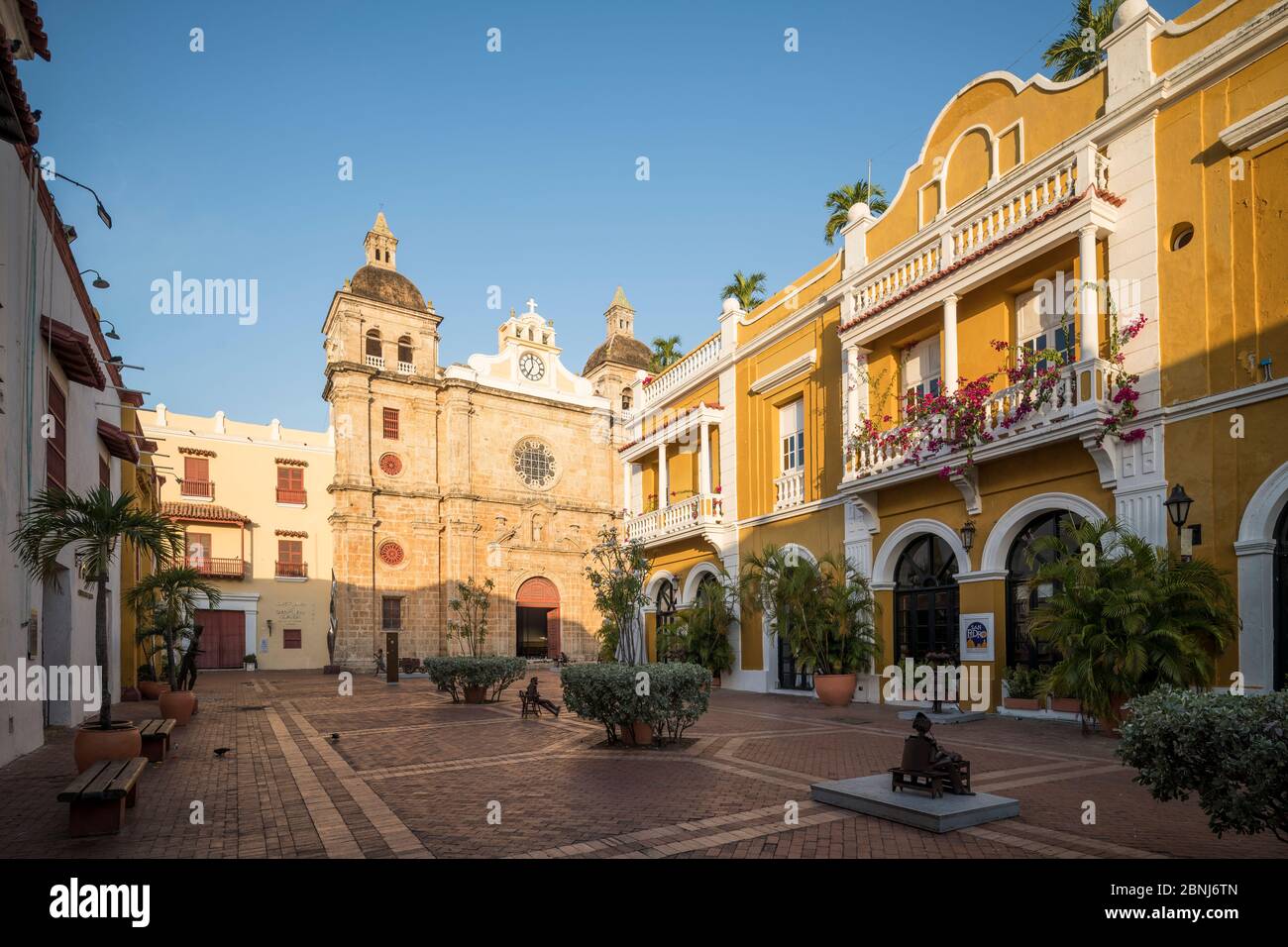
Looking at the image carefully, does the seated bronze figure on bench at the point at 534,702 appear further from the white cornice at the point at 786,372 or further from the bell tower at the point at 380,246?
the bell tower at the point at 380,246

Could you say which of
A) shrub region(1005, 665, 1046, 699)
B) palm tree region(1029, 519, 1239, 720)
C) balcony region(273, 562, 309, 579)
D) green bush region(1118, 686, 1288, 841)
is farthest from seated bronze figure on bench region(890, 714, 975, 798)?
balcony region(273, 562, 309, 579)

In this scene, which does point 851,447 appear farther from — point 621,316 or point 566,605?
point 621,316

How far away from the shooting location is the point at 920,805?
670 centimetres

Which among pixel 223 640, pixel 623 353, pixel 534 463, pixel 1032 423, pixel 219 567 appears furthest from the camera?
pixel 623 353

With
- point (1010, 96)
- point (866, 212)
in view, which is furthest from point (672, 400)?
point (1010, 96)

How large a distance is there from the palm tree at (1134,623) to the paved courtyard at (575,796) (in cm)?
97

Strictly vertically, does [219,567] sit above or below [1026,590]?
below

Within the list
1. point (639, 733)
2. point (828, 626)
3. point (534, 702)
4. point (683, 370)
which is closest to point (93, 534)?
point (639, 733)

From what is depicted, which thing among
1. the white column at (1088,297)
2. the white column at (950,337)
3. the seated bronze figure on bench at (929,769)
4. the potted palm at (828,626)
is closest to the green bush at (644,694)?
the seated bronze figure on bench at (929,769)

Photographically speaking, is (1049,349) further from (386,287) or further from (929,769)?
(386,287)

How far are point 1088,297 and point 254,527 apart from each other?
119ft

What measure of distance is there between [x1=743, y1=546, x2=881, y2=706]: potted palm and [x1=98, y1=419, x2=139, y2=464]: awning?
15008mm

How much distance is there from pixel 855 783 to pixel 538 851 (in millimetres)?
3280

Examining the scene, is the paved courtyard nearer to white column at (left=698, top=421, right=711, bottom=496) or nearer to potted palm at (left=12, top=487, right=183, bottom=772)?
potted palm at (left=12, top=487, right=183, bottom=772)
